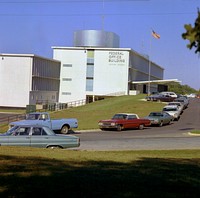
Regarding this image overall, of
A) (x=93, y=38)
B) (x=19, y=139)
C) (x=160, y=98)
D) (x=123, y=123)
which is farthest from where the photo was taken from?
(x=93, y=38)

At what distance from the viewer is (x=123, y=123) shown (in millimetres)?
38625

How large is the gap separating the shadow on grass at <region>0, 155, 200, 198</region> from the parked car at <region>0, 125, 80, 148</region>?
8134mm

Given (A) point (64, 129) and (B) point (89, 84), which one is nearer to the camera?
(A) point (64, 129)

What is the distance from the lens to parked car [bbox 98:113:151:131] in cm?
3828

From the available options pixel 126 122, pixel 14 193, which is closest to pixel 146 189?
pixel 14 193

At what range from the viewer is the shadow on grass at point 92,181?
711cm

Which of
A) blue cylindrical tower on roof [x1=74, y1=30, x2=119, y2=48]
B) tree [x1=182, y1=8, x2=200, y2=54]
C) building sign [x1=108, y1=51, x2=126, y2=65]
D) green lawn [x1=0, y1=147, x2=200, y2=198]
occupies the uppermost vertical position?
blue cylindrical tower on roof [x1=74, y1=30, x2=119, y2=48]

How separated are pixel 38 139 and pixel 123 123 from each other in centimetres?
2044

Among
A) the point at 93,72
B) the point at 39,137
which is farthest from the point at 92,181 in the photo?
the point at 93,72

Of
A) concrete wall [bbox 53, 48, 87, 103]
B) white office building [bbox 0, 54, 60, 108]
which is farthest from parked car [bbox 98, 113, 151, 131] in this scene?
concrete wall [bbox 53, 48, 87, 103]

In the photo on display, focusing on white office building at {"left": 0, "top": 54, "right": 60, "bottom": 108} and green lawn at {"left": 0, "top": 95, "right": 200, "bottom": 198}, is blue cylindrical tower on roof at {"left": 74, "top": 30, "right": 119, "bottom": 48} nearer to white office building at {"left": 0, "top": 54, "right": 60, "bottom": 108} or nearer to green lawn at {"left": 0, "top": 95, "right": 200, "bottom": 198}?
white office building at {"left": 0, "top": 54, "right": 60, "bottom": 108}

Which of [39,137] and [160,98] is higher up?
[160,98]

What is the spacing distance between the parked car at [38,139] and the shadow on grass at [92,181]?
8.13 metres

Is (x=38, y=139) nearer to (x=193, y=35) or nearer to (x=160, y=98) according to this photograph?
(x=193, y=35)
